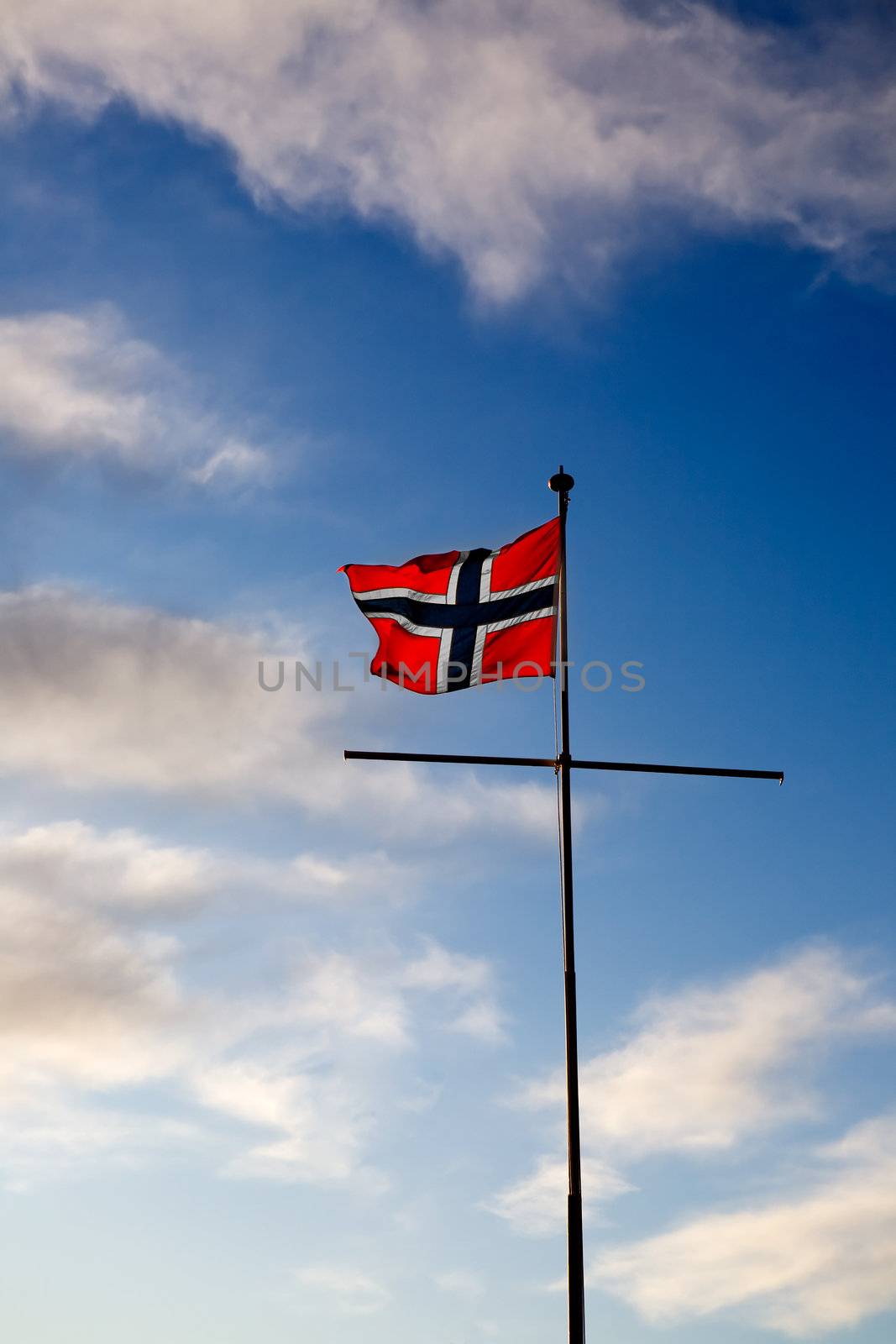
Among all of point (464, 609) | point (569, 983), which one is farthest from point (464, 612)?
point (569, 983)

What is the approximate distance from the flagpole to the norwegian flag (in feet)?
0.90

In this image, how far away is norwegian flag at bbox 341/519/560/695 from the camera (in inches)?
924

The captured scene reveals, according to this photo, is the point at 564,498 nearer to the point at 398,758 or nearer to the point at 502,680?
the point at 502,680

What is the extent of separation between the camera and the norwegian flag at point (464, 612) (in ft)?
77.0

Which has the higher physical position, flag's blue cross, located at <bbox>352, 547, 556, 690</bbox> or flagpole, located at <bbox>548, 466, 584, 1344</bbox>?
flag's blue cross, located at <bbox>352, 547, 556, 690</bbox>

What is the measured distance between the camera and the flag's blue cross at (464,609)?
77.4 feet

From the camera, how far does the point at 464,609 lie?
24078mm

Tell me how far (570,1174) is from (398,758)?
7.03 meters

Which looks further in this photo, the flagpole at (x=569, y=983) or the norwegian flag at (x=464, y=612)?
the norwegian flag at (x=464, y=612)

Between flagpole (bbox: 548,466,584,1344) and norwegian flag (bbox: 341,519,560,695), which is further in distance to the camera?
norwegian flag (bbox: 341,519,560,695)

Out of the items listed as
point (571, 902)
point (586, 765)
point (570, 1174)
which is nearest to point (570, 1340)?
point (570, 1174)

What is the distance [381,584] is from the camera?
24641 millimetres

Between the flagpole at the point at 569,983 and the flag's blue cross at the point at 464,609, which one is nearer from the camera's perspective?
the flagpole at the point at 569,983

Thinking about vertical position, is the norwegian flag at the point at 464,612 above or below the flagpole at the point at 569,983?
above
